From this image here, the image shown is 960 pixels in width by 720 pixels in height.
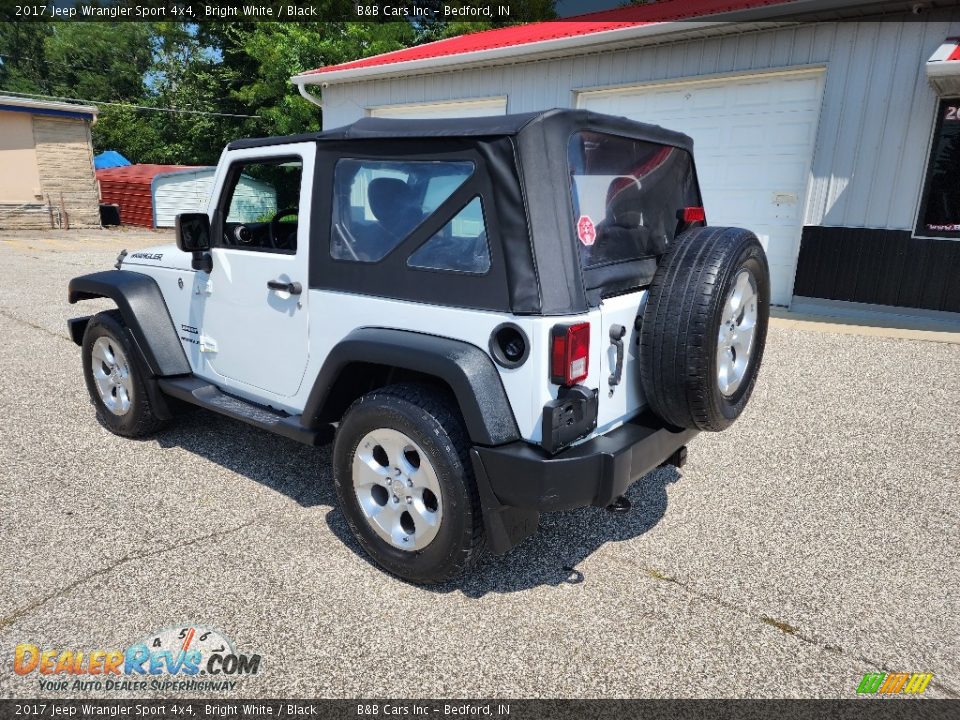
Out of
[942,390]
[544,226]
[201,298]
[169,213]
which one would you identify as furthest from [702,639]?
[169,213]

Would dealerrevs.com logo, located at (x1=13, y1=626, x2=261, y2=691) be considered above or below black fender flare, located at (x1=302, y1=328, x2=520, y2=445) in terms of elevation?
below

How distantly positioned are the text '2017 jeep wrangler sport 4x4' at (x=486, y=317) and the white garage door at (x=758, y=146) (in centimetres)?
591

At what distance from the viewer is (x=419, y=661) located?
8.10ft

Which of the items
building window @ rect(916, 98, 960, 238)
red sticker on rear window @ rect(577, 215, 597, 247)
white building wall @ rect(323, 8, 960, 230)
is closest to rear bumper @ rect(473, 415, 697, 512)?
red sticker on rear window @ rect(577, 215, 597, 247)

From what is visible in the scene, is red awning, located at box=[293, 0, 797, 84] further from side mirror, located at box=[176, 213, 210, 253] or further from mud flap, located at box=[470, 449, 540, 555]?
mud flap, located at box=[470, 449, 540, 555]

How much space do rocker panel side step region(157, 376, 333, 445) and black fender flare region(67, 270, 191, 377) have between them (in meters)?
0.11

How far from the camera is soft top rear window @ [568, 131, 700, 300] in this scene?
2.72 m

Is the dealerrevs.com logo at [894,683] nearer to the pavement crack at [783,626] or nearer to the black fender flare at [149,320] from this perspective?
the pavement crack at [783,626]

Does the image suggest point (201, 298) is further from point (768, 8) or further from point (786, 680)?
point (768, 8)

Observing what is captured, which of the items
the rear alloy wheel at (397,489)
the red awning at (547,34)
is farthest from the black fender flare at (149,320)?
the red awning at (547,34)

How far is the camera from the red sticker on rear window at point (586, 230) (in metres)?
2.71

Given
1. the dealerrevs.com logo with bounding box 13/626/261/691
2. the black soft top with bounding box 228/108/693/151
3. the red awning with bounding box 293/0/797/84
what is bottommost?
the dealerrevs.com logo with bounding box 13/626/261/691

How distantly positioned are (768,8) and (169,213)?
22767 mm

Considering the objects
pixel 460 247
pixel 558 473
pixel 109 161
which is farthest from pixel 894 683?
pixel 109 161
